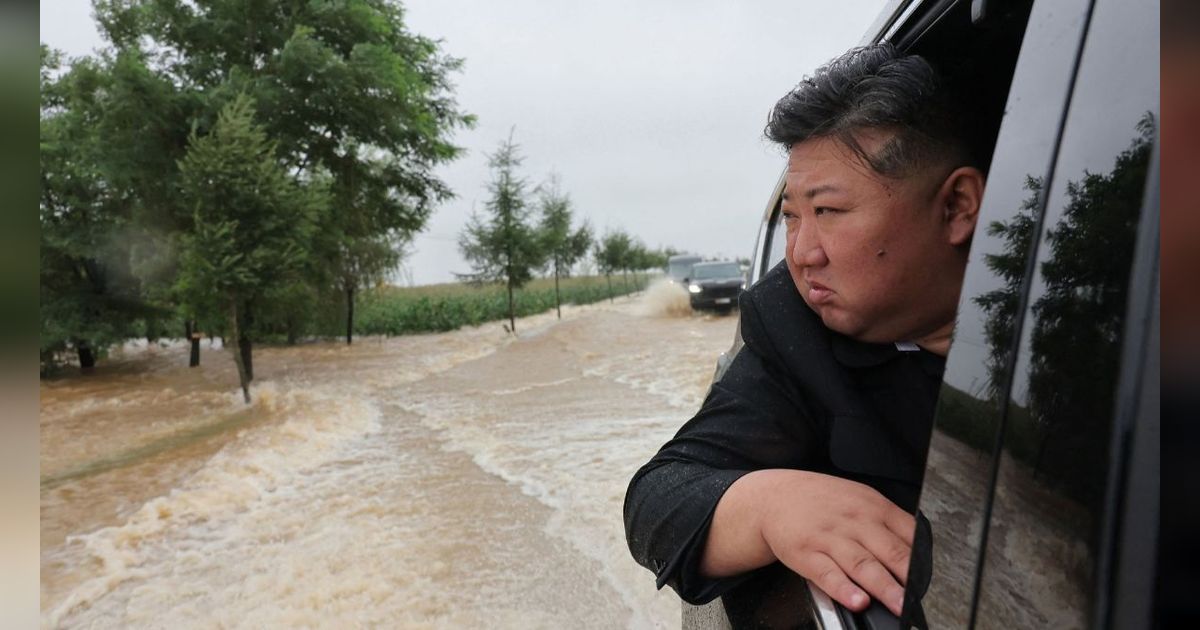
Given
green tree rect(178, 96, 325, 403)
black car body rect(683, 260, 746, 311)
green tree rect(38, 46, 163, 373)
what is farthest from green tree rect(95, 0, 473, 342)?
black car body rect(683, 260, 746, 311)

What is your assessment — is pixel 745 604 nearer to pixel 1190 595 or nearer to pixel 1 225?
pixel 1190 595

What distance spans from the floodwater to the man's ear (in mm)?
3120

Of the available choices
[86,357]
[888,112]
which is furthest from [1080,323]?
[86,357]

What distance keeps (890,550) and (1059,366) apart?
0.41 metres

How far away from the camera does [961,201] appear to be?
3.66 feet

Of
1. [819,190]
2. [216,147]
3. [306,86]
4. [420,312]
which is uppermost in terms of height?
[306,86]

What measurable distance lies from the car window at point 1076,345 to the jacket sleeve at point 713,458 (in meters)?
A: 0.49

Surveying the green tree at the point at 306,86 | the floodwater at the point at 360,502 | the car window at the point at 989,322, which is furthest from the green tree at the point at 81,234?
the car window at the point at 989,322

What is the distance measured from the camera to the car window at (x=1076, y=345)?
1.60 ft

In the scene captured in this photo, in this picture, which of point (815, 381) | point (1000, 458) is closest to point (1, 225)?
point (1000, 458)

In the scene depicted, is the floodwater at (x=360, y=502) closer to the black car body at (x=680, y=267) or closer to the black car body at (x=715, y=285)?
the black car body at (x=715, y=285)

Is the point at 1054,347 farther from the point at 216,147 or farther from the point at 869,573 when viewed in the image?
the point at 216,147

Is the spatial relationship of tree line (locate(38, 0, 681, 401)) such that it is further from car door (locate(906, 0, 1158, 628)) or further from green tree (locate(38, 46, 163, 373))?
car door (locate(906, 0, 1158, 628))

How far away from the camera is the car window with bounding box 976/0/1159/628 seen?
1.60ft
